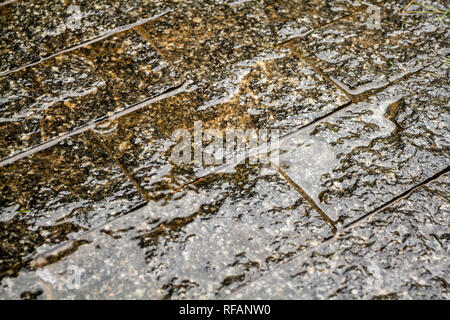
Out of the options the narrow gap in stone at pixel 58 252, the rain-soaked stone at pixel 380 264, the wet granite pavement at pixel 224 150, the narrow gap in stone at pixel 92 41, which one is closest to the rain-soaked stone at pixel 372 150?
the wet granite pavement at pixel 224 150

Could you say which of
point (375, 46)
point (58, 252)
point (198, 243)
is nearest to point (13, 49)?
point (58, 252)

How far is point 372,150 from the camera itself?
2275mm

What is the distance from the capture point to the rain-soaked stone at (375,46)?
102 inches

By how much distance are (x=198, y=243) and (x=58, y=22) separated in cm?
186

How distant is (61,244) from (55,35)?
151 cm

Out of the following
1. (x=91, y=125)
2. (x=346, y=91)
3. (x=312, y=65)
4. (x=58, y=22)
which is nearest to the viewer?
(x=91, y=125)

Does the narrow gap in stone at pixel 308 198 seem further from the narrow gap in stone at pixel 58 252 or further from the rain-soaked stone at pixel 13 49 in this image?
the rain-soaked stone at pixel 13 49

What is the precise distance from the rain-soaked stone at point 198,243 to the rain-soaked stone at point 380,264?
74 millimetres

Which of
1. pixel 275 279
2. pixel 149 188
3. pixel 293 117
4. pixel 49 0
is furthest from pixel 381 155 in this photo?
pixel 49 0

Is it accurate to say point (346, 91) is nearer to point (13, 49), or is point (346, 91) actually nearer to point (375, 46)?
point (375, 46)

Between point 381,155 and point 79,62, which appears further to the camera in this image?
point 79,62

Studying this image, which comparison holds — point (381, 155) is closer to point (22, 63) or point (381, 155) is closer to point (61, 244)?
point (61, 244)

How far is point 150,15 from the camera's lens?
9.63ft
